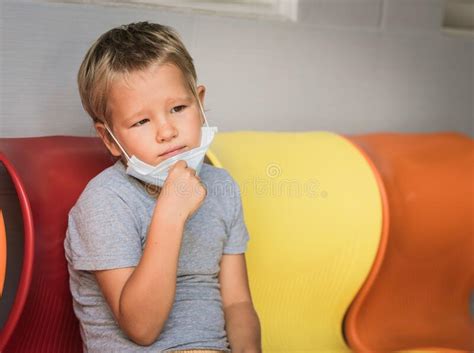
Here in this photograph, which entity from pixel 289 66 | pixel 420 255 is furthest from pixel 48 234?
pixel 420 255

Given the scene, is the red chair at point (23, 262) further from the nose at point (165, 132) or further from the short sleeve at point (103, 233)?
the nose at point (165, 132)

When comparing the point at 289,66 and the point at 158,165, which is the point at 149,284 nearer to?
the point at 158,165

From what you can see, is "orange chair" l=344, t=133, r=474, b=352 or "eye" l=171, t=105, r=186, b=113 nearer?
"eye" l=171, t=105, r=186, b=113

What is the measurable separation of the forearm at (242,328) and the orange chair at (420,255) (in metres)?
0.42

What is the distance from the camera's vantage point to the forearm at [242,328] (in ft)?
4.09

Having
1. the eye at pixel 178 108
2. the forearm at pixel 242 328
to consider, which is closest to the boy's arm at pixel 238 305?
the forearm at pixel 242 328

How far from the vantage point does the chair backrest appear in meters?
1.23

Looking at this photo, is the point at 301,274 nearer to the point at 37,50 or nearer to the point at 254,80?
the point at 254,80

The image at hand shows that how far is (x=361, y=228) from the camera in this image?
1595 mm

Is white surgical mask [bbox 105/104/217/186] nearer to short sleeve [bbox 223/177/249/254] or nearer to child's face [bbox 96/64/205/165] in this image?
child's face [bbox 96/64/205/165]

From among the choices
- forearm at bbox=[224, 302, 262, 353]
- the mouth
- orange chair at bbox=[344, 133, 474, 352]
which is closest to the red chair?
the mouth

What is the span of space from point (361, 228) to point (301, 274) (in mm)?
177

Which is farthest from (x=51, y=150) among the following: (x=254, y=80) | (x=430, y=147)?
(x=430, y=147)

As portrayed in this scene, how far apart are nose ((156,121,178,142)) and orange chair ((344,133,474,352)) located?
2.13ft
